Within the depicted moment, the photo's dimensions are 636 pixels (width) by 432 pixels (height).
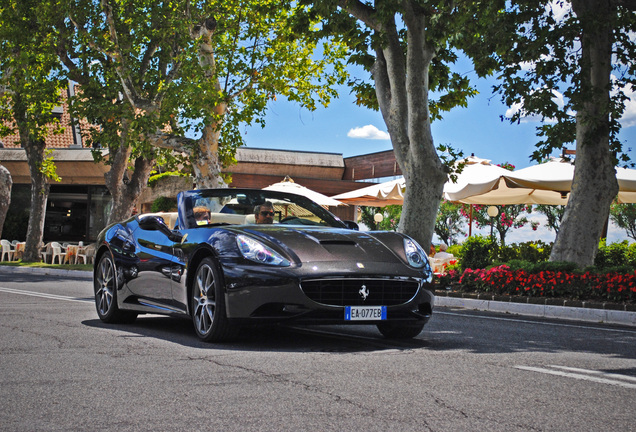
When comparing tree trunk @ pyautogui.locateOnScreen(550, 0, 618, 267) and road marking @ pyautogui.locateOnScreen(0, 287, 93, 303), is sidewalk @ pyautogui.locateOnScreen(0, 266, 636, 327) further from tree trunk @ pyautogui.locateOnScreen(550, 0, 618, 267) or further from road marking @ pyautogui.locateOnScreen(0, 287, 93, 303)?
road marking @ pyautogui.locateOnScreen(0, 287, 93, 303)

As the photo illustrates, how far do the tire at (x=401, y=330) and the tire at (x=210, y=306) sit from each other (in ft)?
4.97

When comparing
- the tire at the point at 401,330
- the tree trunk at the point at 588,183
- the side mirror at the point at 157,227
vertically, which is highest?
the tree trunk at the point at 588,183

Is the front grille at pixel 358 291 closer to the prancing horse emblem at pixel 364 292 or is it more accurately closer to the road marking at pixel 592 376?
the prancing horse emblem at pixel 364 292

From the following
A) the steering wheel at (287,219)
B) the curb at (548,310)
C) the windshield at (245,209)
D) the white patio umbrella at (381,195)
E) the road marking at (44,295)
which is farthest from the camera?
the white patio umbrella at (381,195)

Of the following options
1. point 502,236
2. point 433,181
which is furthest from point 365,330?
point 502,236

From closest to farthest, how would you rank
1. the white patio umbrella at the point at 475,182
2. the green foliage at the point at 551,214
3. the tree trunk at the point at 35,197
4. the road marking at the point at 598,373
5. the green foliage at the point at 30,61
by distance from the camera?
the road marking at the point at 598,373
the white patio umbrella at the point at 475,182
the green foliage at the point at 30,61
the tree trunk at the point at 35,197
the green foliage at the point at 551,214

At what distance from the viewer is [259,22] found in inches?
1004

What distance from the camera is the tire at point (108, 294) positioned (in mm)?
8875

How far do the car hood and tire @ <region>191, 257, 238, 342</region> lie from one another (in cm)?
50

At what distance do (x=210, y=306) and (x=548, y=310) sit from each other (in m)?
7.02

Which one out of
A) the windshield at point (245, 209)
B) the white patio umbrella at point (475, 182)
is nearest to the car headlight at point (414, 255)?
the windshield at point (245, 209)

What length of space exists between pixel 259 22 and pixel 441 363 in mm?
20938

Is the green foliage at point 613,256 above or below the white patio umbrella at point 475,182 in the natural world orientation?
below

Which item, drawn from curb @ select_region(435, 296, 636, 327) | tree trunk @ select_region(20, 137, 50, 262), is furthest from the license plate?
tree trunk @ select_region(20, 137, 50, 262)
